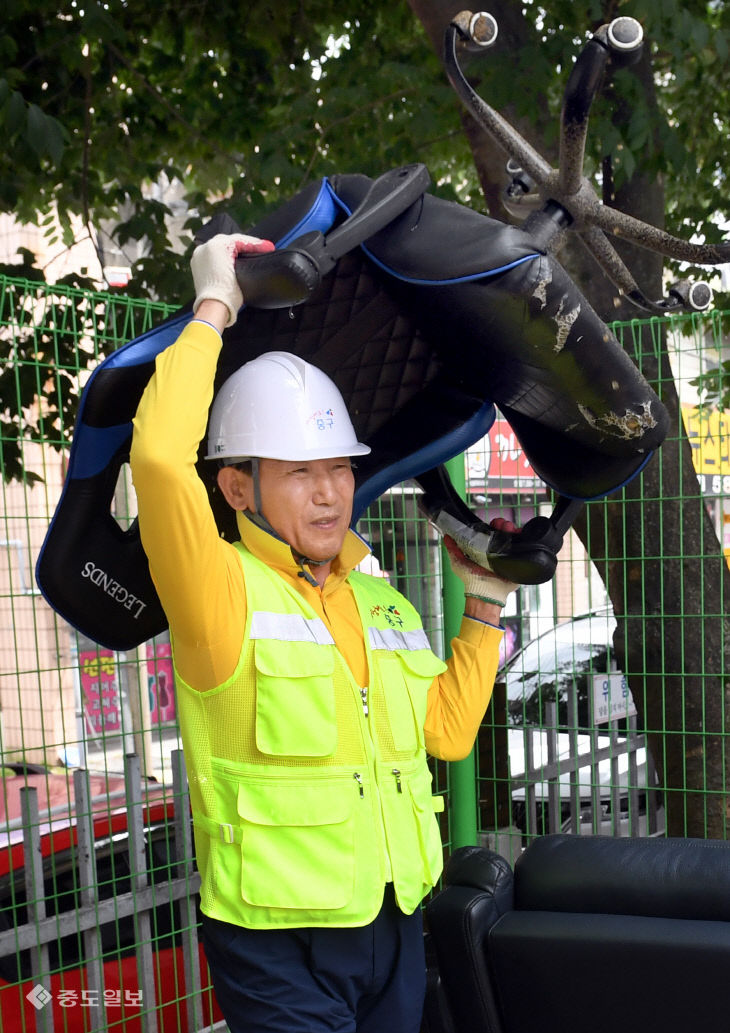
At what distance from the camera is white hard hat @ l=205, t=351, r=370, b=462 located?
2.00m

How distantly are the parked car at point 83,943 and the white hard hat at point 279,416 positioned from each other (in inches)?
55.7

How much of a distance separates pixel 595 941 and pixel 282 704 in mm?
644

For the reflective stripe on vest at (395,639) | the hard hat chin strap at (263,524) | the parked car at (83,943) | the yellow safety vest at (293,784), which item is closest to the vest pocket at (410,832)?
the yellow safety vest at (293,784)

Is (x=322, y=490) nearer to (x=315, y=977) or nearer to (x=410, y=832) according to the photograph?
(x=410, y=832)

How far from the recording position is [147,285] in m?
5.53

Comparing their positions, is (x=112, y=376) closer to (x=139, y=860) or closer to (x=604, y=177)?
(x=139, y=860)

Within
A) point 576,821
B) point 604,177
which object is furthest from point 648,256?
point 576,821

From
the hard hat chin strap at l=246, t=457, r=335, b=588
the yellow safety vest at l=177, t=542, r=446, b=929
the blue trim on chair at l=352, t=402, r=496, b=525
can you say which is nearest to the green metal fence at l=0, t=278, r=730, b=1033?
the blue trim on chair at l=352, t=402, r=496, b=525

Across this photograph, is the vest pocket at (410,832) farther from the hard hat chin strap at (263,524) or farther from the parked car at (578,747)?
the parked car at (578,747)

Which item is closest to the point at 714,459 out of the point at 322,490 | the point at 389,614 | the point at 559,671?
the point at 559,671

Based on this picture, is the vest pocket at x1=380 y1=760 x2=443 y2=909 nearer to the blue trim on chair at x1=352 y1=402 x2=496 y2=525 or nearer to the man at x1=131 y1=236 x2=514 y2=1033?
the man at x1=131 y1=236 x2=514 y2=1033

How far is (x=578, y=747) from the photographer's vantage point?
3637 millimetres

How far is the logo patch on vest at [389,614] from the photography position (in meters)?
2.22

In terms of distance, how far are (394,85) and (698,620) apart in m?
3.00
